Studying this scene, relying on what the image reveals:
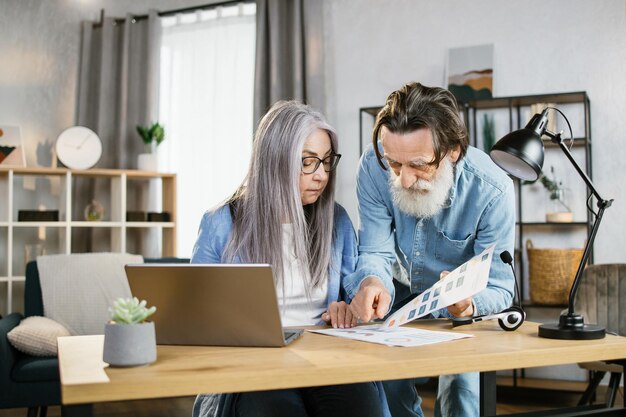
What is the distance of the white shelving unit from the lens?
479 centimetres

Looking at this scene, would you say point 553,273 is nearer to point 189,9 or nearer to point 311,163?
point 311,163

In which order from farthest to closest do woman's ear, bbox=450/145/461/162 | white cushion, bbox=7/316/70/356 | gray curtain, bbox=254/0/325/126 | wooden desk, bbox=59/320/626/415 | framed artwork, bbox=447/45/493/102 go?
gray curtain, bbox=254/0/325/126
framed artwork, bbox=447/45/493/102
white cushion, bbox=7/316/70/356
woman's ear, bbox=450/145/461/162
wooden desk, bbox=59/320/626/415

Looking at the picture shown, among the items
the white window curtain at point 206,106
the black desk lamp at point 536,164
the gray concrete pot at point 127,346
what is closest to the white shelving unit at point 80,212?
→ the white window curtain at point 206,106

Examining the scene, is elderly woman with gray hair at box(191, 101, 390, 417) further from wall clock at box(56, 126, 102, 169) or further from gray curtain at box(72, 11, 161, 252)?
gray curtain at box(72, 11, 161, 252)

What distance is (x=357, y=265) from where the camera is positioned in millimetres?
2094

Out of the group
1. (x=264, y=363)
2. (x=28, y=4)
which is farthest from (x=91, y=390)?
(x=28, y=4)

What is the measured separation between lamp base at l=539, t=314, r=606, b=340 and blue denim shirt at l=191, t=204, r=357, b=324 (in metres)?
0.67

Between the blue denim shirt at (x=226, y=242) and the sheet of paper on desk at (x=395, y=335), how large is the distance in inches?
14.6

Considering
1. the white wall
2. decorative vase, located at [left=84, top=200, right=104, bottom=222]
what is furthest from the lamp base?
decorative vase, located at [left=84, top=200, right=104, bottom=222]

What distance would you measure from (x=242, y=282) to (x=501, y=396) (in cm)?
312

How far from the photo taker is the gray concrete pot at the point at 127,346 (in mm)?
1188

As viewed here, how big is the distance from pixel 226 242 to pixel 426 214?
0.59m

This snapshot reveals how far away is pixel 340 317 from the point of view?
1.74m

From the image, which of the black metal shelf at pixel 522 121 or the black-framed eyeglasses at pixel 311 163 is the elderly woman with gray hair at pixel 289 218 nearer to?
the black-framed eyeglasses at pixel 311 163
